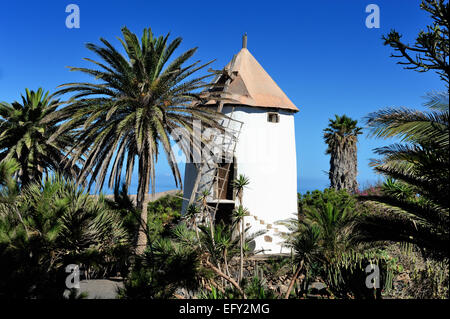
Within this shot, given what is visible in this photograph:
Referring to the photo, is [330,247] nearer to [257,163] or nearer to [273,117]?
[257,163]

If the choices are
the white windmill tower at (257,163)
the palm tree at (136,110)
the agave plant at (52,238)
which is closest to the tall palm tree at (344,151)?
the white windmill tower at (257,163)

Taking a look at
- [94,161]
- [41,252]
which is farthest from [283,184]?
[41,252]

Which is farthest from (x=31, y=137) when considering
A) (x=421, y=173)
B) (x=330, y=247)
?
(x=421, y=173)

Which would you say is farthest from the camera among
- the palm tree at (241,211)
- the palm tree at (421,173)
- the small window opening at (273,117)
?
the small window opening at (273,117)

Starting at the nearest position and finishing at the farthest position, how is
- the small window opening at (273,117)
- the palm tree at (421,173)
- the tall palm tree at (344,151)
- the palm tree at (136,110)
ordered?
the palm tree at (421,173)
the palm tree at (136,110)
the small window opening at (273,117)
the tall palm tree at (344,151)

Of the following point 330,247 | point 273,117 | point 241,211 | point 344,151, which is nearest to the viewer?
point 330,247

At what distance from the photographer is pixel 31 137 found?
18.8 metres

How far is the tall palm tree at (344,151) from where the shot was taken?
24.9 metres

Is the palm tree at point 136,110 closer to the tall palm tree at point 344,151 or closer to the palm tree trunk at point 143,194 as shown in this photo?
the palm tree trunk at point 143,194

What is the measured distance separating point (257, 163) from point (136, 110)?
705cm

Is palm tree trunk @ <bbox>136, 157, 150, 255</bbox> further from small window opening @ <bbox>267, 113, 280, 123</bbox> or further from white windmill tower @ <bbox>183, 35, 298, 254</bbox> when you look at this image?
small window opening @ <bbox>267, 113, 280, 123</bbox>

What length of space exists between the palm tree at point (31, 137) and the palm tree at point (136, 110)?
478 centimetres

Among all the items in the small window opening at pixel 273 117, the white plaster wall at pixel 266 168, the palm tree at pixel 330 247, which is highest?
the small window opening at pixel 273 117
